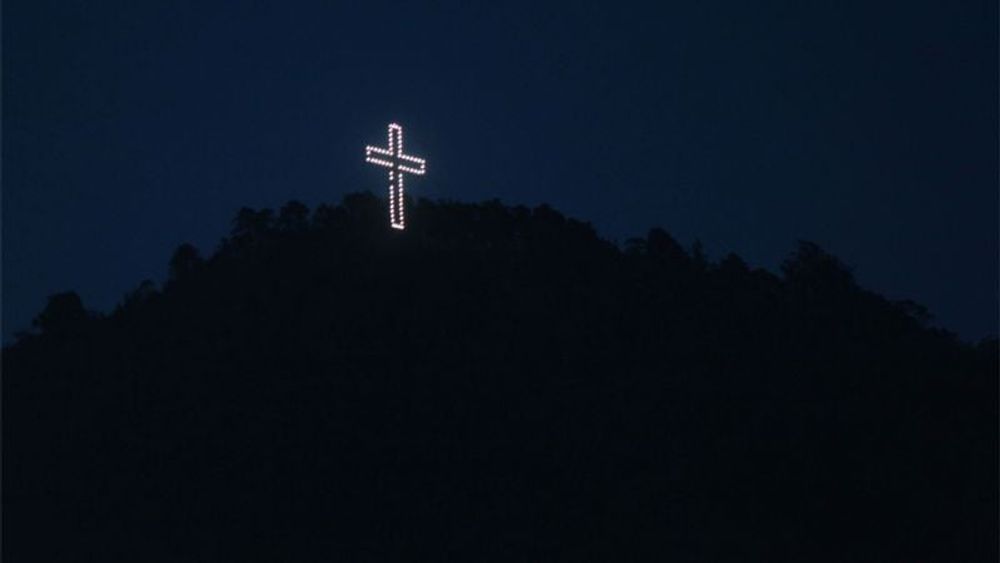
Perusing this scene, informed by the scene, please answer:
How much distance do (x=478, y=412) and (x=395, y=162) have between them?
7.75 m

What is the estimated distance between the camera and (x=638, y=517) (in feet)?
55.0

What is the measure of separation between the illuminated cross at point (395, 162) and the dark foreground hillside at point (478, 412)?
4775 millimetres

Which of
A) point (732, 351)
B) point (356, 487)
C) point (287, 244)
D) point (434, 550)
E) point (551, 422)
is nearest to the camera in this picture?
point (434, 550)

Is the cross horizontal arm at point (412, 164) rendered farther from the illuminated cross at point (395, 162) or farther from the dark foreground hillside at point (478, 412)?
the dark foreground hillside at point (478, 412)

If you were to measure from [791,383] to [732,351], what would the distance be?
198cm

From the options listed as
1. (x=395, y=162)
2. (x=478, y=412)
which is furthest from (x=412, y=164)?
(x=478, y=412)

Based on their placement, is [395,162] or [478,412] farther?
[478,412]

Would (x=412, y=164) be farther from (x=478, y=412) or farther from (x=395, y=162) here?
(x=478, y=412)

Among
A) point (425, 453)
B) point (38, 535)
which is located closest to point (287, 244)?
point (425, 453)

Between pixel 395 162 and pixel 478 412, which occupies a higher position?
pixel 395 162

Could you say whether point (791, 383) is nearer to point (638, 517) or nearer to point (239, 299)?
point (638, 517)

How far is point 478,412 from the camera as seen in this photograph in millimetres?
19734

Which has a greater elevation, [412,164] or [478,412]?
[412,164]

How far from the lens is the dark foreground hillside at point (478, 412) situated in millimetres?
A: 16344
